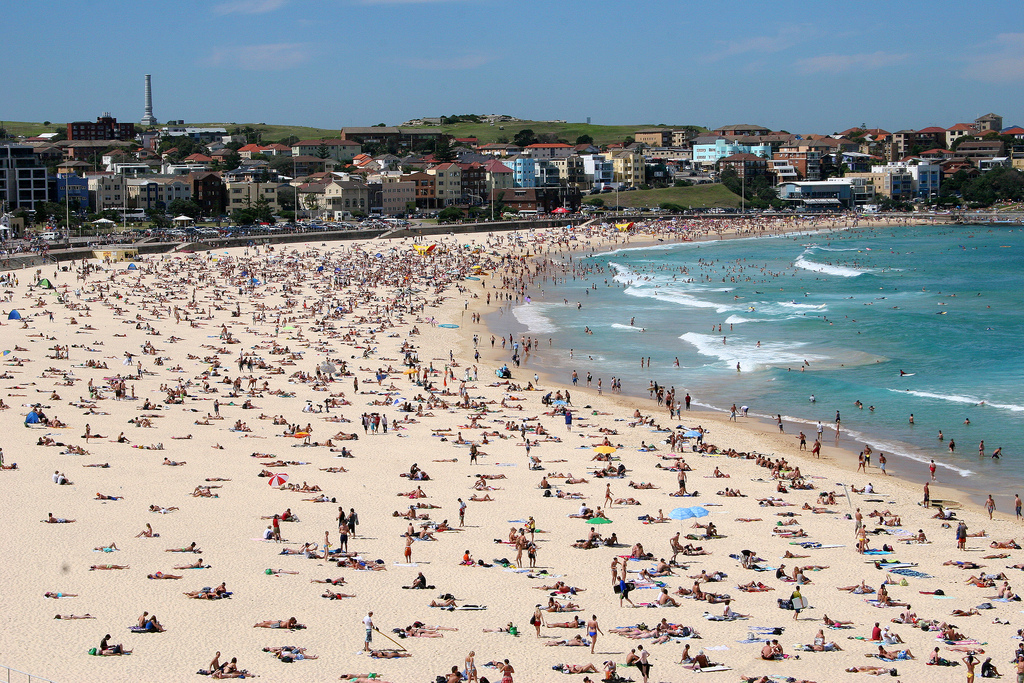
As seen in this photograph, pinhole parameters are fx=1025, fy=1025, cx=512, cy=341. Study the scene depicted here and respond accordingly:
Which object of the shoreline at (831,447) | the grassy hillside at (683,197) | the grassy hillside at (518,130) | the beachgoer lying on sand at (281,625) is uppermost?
the grassy hillside at (518,130)

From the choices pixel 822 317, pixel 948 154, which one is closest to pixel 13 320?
pixel 822 317

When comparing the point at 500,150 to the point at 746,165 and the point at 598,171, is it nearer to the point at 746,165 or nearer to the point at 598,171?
the point at 598,171

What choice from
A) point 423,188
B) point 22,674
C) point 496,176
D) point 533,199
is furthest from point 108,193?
point 22,674

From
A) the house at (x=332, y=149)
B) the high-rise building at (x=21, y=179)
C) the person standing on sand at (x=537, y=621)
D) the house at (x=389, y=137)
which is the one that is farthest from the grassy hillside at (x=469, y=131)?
the person standing on sand at (x=537, y=621)

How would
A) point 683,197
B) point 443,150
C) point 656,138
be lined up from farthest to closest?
point 656,138, point 443,150, point 683,197

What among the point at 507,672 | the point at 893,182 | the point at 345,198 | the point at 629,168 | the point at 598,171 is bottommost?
the point at 507,672

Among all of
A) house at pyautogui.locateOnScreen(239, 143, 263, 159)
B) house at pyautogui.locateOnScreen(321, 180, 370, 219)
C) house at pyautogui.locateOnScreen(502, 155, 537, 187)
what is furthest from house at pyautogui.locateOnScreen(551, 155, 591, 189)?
house at pyautogui.locateOnScreen(239, 143, 263, 159)

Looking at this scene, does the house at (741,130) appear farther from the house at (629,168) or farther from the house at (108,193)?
the house at (108,193)
